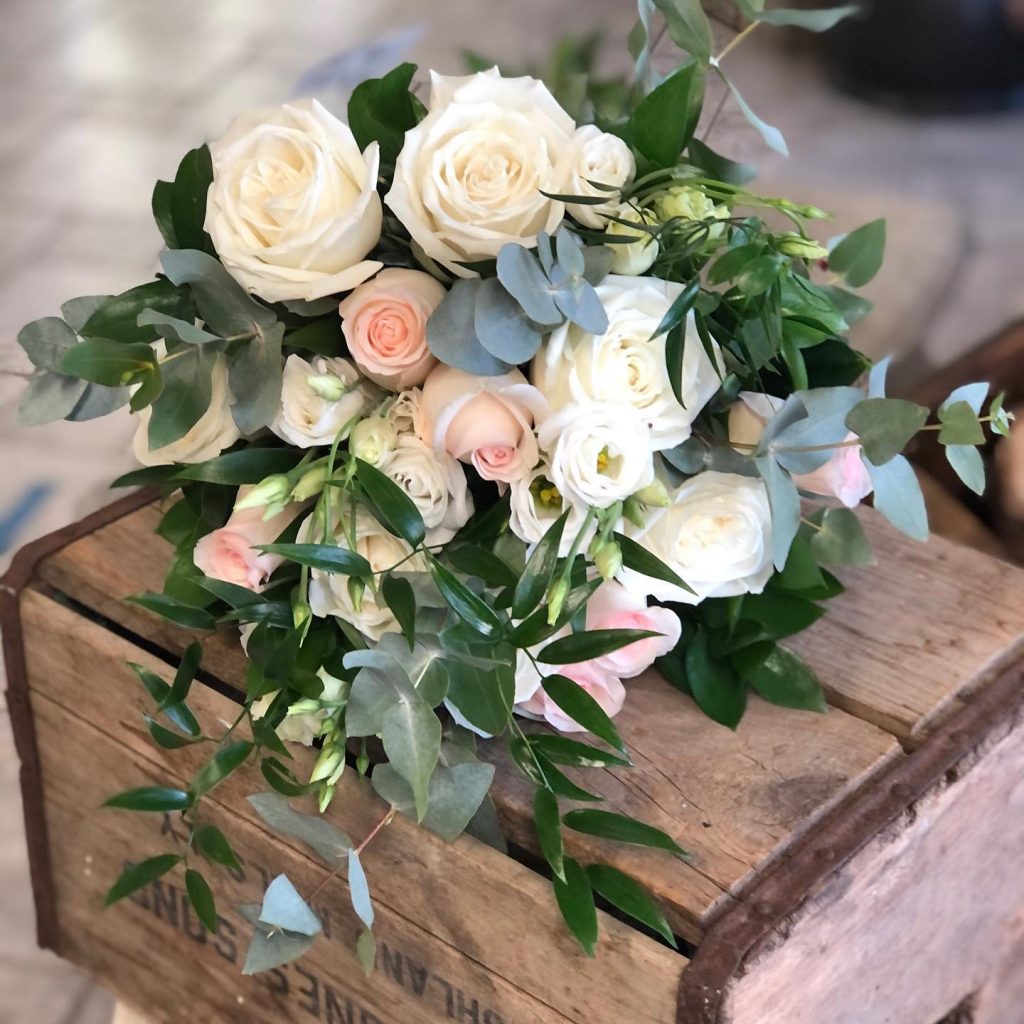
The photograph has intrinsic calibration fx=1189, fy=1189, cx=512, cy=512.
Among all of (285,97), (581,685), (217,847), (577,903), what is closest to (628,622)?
(581,685)

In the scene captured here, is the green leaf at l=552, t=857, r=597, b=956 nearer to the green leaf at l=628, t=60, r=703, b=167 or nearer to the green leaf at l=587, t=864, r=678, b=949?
the green leaf at l=587, t=864, r=678, b=949

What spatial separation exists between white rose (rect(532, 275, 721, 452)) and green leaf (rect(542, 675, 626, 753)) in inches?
4.8

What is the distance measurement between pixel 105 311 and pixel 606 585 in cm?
29

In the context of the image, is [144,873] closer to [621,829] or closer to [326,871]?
[326,871]

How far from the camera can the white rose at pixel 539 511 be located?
56 centimetres

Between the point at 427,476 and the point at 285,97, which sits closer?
the point at 427,476

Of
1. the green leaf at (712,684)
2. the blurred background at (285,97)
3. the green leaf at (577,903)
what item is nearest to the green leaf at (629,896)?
the green leaf at (577,903)

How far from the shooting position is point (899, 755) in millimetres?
645

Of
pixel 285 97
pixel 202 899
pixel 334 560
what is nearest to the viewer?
pixel 334 560

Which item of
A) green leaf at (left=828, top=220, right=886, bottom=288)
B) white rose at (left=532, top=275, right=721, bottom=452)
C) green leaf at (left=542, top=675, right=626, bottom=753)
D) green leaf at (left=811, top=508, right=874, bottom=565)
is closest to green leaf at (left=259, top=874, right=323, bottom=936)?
green leaf at (left=542, top=675, right=626, bottom=753)

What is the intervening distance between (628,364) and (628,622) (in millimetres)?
140

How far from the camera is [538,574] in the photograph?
1.78 ft

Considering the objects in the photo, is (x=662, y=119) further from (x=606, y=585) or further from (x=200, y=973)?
(x=200, y=973)

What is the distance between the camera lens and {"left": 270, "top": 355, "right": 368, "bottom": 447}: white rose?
0.58 meters
